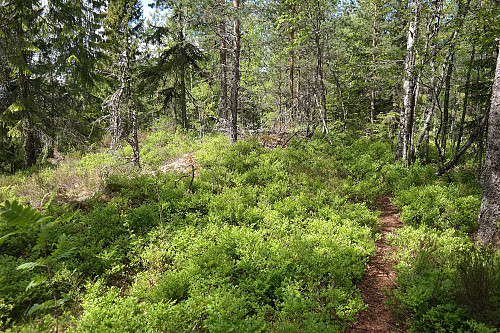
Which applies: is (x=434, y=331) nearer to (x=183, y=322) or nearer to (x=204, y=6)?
(x=183, y=322)

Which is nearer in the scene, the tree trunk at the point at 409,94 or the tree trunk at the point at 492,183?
the tree trunk at the point at 492,183

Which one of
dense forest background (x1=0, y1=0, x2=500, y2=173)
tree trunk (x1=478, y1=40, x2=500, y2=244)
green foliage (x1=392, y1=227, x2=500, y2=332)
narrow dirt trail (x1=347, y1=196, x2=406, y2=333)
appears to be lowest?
narrow dirt trail (x1=347, y1=196, x2=406, y2=333)

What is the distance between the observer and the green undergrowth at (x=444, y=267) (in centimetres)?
340

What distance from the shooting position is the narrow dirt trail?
3773mm

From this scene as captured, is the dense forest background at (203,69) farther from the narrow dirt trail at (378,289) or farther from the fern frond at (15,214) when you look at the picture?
the fern frond at (15,214)

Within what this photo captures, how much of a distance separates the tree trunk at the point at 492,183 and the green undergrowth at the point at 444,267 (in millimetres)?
420

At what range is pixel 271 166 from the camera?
894cm

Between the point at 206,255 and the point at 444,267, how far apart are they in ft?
14.1

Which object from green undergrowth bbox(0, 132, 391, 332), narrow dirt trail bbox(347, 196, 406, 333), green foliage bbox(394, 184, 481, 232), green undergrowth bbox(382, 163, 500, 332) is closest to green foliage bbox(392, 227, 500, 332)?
green undergrowth bbox(382, 163, 500, 332)

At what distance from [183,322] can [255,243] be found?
6.60 feet

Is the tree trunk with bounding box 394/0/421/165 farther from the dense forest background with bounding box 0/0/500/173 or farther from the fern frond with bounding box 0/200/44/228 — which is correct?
the fern frond with bounding box 0/200/44/228

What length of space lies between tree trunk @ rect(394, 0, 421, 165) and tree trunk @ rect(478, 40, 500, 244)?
4.58 metres

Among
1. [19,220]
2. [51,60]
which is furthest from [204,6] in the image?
[19,220]

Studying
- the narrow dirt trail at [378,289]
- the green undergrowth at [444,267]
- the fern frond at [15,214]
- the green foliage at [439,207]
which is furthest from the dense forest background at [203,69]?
the fern frond at [15,214]
